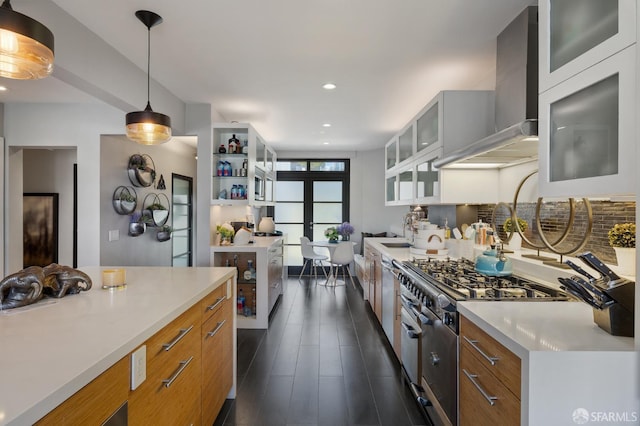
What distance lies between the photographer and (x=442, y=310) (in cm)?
185

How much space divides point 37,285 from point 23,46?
0.96 m

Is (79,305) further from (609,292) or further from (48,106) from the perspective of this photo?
(48,106)

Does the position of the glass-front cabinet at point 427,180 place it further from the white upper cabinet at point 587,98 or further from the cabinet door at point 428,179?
the white upper cabinet at point 587,98

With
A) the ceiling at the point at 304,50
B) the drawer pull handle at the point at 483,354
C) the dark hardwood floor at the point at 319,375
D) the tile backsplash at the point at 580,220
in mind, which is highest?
the ceiling at the point at 304,50

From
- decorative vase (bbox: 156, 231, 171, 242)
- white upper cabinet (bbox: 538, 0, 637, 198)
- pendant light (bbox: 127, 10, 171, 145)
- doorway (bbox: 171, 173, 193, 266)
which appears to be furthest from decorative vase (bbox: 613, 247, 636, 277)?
doorway (bbox: 171, 173, 193, 266)

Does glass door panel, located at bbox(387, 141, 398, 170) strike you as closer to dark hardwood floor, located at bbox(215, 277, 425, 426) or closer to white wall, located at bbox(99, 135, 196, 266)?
dark hardwood floor, located at bbox(215, 277, 425, 426)

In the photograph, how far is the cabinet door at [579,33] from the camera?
3.54ft

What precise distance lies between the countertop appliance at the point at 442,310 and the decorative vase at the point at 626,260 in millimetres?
262

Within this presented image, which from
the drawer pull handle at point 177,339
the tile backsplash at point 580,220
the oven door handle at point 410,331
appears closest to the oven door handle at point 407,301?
the oven door handle at point 410,331

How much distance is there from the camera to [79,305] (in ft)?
4.99

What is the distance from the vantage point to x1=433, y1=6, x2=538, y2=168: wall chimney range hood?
1.93 metres

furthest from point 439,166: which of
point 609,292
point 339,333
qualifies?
point 339,333

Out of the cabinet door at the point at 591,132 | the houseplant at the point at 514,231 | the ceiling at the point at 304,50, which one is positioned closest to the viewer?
the cabinet door at the point at 591,132

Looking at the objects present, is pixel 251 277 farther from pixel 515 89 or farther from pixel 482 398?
pixel 515 89
